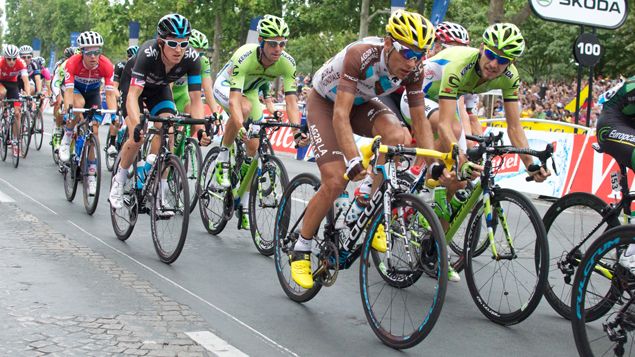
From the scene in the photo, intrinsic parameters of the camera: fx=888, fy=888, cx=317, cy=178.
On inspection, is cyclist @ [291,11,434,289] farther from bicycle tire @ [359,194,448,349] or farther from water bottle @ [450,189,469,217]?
water bottle @ [450,189,469,217]

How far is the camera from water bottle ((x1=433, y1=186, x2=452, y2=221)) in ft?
22.6

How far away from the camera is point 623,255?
15.1ft

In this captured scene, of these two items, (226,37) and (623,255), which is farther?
(226,37)

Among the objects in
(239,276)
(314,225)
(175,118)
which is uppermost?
(175,118)

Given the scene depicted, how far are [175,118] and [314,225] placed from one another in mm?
2326

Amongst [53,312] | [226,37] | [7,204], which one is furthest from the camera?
[226,37]

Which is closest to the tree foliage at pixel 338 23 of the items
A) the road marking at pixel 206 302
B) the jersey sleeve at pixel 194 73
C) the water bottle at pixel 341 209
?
the jersey sleeve at pixel 194 73

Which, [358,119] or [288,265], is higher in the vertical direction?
[358,119]

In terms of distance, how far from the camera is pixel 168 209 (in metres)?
7.68

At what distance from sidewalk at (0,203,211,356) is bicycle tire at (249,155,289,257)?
1424mm

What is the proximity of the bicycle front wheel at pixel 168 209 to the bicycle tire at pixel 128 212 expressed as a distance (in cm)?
52

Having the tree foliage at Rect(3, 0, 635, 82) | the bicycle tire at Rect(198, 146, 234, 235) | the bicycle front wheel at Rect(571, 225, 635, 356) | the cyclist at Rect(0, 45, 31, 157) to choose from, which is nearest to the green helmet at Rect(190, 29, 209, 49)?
the bicycle tire at Rect(198, 146, 234, 235)

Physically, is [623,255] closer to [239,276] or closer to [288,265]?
[288,265]

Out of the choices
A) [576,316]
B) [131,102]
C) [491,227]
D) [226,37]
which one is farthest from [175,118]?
[226,37]
